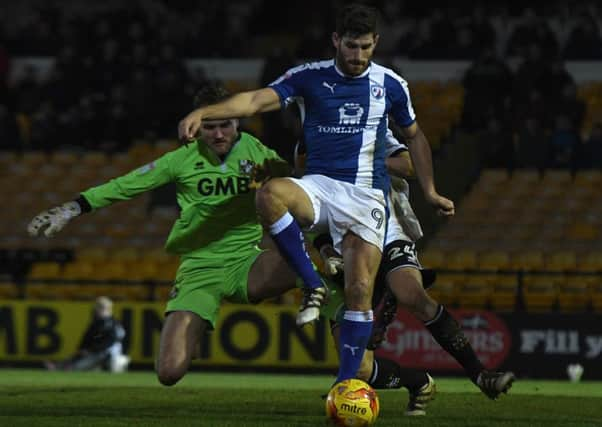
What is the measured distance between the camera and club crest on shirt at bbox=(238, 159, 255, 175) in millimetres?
9867

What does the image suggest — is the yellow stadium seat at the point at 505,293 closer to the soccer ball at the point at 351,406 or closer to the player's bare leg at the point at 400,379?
the player's bare leg at the point at 400,379

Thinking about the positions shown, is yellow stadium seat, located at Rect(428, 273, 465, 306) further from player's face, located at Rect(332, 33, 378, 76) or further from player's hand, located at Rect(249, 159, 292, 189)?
player's face, located at Rect(332, 33, 378, 76)

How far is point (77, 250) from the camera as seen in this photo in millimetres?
19578

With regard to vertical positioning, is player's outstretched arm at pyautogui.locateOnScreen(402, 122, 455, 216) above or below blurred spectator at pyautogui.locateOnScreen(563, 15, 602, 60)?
below

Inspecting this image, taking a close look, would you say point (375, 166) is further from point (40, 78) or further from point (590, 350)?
point (40, 78)

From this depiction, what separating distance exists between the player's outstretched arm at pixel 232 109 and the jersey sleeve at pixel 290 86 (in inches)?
1.9

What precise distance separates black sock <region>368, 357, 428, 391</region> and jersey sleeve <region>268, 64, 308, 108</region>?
1.96 meters

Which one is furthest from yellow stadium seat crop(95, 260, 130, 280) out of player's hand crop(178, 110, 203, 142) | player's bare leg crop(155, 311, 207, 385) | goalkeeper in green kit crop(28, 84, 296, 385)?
player's hand crop(178, 110, 203, 142)

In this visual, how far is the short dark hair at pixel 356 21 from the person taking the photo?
818 cm

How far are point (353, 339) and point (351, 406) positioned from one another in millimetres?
629

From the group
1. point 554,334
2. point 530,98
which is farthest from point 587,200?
point 554,334

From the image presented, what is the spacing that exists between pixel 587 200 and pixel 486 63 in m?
2.53

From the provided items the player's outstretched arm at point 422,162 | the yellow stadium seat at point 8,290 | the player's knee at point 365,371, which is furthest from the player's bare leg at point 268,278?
the yellow stadium seat at point 8,290

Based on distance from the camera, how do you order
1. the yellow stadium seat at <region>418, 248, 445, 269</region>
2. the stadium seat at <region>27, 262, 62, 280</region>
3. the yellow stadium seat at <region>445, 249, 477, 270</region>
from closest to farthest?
the yellow stadium seat at <region>418, 248, 445, 269</region>
the yellow stadium seat at <region>445, 249, 477, 270</region>
the stadium seat at <region>27, 262, 62, 280</region>
